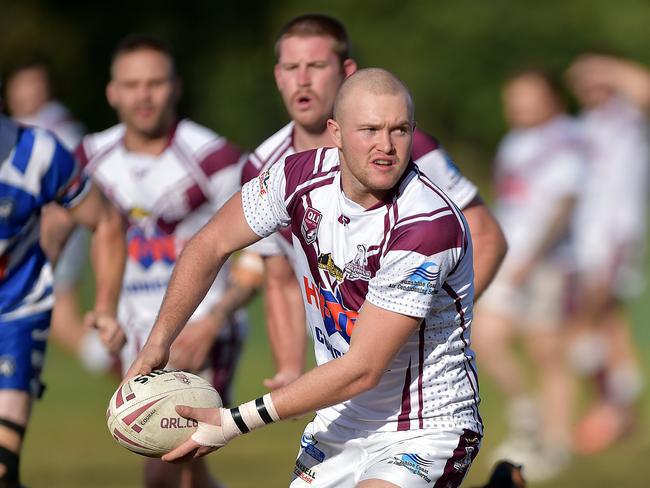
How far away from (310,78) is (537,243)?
19.1 ft

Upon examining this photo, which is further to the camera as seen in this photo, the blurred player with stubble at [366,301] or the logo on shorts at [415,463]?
the logo on shorts at [415,463]

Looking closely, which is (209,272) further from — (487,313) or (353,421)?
(487,313)

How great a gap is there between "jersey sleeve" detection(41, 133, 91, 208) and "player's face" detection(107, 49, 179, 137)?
1.02 meters

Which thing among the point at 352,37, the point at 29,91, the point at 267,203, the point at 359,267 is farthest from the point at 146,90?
the point at 352,37

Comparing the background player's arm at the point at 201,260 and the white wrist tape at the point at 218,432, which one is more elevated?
the background player's arm at the point at 201,260

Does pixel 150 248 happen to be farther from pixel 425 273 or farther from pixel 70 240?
pixel 70 240

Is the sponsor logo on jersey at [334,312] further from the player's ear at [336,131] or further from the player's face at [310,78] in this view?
the player's face at [310,78]

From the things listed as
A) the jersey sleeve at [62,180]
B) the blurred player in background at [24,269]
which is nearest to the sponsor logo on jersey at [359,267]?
the blurred player in background at [24,269]

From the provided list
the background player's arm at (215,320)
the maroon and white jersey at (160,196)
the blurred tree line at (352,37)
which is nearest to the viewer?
the background player's arm at (215,320)

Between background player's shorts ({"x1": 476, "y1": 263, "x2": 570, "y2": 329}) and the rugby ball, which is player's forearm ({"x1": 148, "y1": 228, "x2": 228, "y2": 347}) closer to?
the rugby ball

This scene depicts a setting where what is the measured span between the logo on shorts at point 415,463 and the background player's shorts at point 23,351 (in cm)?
203

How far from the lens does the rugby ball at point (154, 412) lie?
5.01 metres

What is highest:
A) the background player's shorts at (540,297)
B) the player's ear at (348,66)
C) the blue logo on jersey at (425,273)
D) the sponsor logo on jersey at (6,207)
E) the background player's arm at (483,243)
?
the player's ear at (348,66)

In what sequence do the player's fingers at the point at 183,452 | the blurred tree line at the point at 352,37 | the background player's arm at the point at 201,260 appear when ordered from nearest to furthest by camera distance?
1. the player's fingers at the point at 183,452
2. the background player's arm at the point at 201,260
3. the blurred tree line at the point at 352,37
